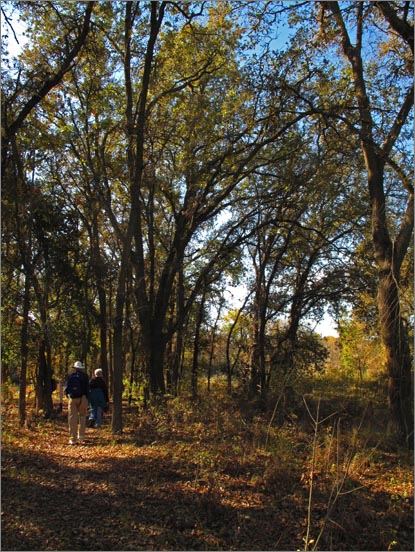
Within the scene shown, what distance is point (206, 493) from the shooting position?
6.61 m

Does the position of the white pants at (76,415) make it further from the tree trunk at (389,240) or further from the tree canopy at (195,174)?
the tree trunk at (389,240)

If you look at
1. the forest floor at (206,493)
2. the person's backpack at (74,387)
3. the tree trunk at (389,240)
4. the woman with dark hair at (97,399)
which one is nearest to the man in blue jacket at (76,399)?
the person's backpack at (74,387)

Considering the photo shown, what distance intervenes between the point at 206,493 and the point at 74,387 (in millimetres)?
4796

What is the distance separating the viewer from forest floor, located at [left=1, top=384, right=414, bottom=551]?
5625 mm

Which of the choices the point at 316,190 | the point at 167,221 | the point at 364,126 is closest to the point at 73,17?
the point at 364,126

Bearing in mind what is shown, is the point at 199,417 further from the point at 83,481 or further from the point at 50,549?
the point at 50,549

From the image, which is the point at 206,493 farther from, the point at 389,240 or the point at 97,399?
the point at 97,399

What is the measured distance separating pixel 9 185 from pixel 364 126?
928cm

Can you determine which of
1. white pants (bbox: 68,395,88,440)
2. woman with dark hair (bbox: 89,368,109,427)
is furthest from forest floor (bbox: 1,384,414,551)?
woman with dark hair (bbox: 89,368,109,427)

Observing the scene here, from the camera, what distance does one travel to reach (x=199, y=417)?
37.7 feet

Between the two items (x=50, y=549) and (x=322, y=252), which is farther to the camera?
(x=322, y=252)

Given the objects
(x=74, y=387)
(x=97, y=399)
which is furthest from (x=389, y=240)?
(x=97, y=399)

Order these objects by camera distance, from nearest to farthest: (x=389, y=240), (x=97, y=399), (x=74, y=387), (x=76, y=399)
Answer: (x=389, y=240) → (x=74, y=387) → (x=76, y=399) → (x=97, y=399)

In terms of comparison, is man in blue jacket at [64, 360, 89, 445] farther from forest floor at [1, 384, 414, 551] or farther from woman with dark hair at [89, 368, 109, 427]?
woman with dark hair at [89, 368, 109, 427]
